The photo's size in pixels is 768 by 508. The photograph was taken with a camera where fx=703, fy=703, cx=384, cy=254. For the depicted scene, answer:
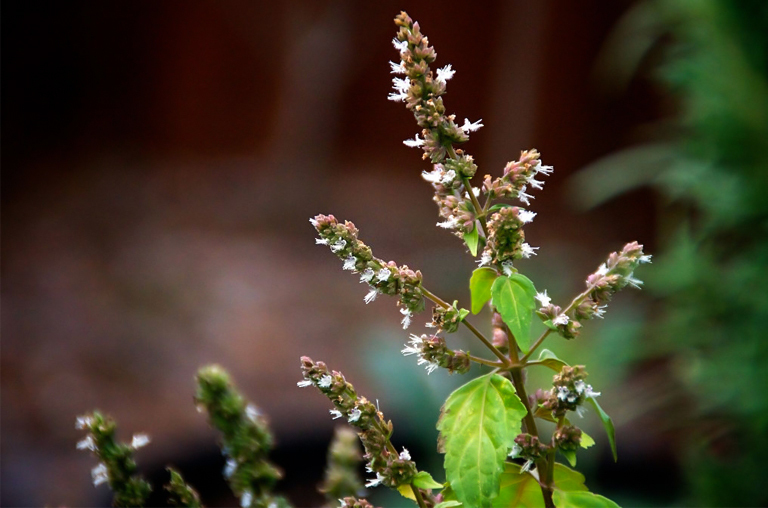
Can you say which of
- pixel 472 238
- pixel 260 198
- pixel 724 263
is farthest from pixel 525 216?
pixel 260 198

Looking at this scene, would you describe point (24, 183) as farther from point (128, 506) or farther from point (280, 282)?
point (128, 506)

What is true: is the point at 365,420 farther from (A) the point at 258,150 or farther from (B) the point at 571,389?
(A) the point at 258,150

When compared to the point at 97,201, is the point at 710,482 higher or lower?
lower

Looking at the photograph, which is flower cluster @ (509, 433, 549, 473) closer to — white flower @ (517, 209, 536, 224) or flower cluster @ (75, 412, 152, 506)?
white flower @ (517, 209, 536, 224)

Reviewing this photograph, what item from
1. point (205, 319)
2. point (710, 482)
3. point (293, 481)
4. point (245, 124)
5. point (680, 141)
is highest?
point (245, 124)

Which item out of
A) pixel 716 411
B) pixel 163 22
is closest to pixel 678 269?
pixel 716 411

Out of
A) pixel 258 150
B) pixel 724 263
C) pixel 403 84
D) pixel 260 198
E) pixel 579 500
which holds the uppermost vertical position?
pixel 258 150

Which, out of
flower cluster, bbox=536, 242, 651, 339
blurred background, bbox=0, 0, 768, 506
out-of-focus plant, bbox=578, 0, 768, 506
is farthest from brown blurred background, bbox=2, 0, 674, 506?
flower cluster, bbox=536, 242, 651, 339
